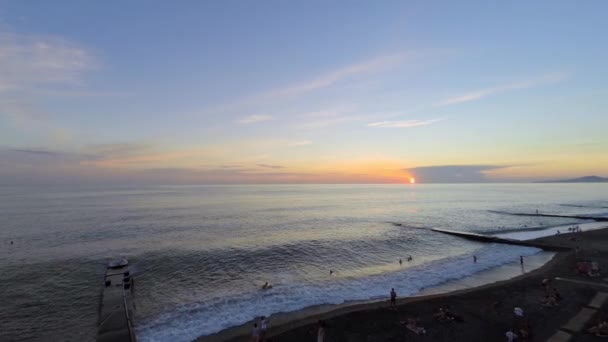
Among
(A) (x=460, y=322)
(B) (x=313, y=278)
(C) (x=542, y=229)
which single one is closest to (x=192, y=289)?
(B) (x=313, y=278)

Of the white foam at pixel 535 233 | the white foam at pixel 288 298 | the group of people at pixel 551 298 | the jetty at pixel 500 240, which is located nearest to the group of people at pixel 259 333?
the white foam at pixel 288 298

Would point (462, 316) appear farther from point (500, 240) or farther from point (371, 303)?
point (500, 240)

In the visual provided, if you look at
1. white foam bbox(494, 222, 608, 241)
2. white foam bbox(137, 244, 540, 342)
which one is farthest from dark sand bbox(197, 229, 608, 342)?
white foam bbox(494, 222, 608, 241)

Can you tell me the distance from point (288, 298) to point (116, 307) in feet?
47.3

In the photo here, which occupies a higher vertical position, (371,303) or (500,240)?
(371,303)

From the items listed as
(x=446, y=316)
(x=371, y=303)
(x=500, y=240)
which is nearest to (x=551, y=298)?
(x=446, y=316)

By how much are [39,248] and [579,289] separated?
228ft

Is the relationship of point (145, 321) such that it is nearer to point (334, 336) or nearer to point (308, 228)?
point (334, 336)

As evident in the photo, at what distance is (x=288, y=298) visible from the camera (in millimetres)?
29531

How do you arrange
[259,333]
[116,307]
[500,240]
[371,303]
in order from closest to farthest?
[259,333]
[116,307]
[371,303]
[500,240]

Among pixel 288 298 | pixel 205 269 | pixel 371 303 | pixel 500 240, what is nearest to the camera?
pixel 371 303

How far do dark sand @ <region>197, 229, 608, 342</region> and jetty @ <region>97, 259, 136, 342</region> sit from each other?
5689 millimetres

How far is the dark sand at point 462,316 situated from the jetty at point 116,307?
5.69m

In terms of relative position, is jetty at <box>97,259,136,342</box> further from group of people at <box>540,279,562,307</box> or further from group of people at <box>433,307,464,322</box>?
group of people at <box>540,279,562,307</box>
